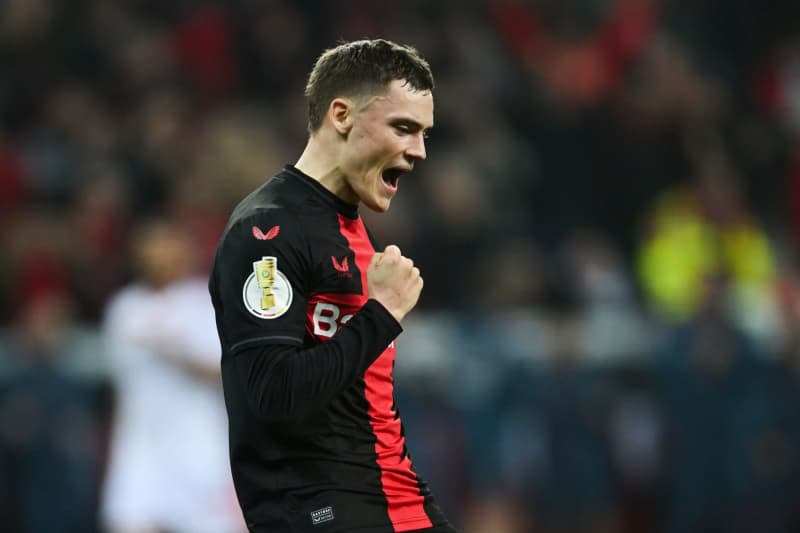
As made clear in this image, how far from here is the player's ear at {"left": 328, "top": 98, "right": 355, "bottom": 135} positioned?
11.6 feet

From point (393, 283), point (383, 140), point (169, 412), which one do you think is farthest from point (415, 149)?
point (169, 412)

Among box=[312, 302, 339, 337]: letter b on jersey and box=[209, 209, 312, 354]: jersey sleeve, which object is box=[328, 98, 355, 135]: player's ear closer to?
box=[209, 209, 312, 354]: jersey sleeve

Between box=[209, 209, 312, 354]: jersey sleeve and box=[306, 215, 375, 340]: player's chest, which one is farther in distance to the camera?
box=[306, 215, 375, 340]: player's chest

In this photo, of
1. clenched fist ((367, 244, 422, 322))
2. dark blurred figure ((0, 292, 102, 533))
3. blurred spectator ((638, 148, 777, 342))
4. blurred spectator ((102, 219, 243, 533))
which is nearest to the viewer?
clenched fist ((367, 244, 422, 322))

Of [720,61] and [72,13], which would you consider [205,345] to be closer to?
[72,13]

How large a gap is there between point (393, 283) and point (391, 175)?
328 mm

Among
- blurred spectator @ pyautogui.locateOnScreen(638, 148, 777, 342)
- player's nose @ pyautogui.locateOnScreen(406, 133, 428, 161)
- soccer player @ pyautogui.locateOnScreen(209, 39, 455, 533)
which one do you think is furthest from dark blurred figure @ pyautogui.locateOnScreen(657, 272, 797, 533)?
player's nose @ pyautogui.locateOnScreen(406, 133, 428, 161)

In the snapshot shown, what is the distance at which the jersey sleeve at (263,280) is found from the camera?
325 centimetres

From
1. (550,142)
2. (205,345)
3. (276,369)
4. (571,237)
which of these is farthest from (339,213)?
(550,142)

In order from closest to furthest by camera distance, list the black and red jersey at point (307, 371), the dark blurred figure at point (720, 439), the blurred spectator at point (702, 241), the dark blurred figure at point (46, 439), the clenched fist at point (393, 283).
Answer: the black and red jersey at point (307, 371)
the clenched fist at point (393, 283)
the dark blurred figure at point (46, 439)
the dark blurred figure at point (720, 439)
the blurred spectator at point (702, 241)

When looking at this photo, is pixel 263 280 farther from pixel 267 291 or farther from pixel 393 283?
pixel 393 283

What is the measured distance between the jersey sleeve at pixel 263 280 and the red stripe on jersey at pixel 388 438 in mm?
207

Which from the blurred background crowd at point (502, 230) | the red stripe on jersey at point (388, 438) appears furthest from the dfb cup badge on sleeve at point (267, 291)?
the blurred background crowd at point (502, 230)

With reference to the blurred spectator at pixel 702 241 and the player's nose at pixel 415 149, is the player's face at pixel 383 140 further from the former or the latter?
the blurred spectator at pixel 702 241
